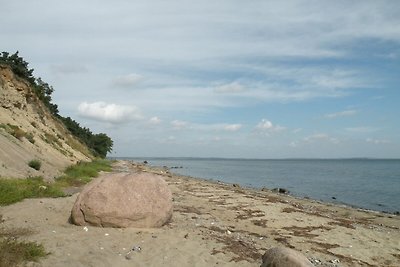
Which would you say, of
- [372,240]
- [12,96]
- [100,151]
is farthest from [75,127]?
[372,240]

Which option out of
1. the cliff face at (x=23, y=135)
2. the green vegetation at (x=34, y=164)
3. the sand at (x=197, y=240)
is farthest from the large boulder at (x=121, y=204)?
the green vegetation at (x=34, y=164)

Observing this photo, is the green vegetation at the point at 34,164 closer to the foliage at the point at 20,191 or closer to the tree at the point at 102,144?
the foliage at the point at 20,191

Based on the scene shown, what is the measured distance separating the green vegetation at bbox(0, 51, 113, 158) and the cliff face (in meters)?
2.15

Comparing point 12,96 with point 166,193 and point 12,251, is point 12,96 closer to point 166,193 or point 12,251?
point 166,193

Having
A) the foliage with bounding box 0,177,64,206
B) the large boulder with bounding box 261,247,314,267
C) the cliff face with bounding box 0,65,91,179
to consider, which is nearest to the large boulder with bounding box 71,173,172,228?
the foliage with bounding box 0,177,64,206

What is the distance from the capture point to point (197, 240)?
12070 millimetres

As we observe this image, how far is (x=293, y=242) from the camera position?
14.8 meters

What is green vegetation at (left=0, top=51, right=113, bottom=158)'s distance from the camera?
49409 mm

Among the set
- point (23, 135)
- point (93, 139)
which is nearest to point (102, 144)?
point (93, 139)

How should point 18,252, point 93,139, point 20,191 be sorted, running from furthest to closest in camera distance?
1. point 93,139
2. point 20,191
3. point 18,252

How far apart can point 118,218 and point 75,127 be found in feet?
242

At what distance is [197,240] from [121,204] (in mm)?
2438

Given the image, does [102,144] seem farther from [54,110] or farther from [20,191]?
[20,191]

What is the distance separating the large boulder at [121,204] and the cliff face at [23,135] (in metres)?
8.78
